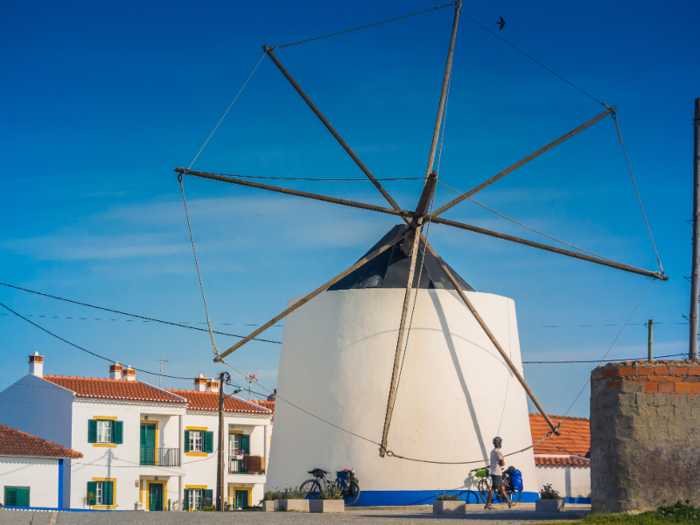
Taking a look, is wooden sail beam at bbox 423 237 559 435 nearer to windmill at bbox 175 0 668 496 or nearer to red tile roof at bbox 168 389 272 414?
windmill at bbox 175 0 668 496

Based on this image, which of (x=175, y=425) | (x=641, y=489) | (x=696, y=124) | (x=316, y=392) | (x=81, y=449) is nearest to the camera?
(x=641, y=489)

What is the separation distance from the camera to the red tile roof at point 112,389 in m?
33.2

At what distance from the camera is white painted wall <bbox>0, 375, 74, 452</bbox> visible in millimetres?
32656

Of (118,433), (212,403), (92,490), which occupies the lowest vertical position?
(92,490)

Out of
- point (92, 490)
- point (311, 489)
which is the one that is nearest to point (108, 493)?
point (92, 490)

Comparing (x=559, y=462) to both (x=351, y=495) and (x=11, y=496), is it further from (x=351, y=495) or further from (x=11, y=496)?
(x=11, y=496)

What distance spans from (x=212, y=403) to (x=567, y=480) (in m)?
16.2

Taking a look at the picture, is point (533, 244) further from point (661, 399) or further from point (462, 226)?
point (661, 399)

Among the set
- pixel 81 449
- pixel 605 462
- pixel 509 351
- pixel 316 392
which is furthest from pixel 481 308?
pixel 81 449

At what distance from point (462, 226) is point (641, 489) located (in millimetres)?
8168

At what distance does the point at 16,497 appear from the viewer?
27891mm

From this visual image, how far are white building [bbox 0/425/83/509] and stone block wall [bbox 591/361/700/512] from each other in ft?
72.0

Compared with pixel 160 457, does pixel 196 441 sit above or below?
above

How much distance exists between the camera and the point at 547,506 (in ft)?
45.5
